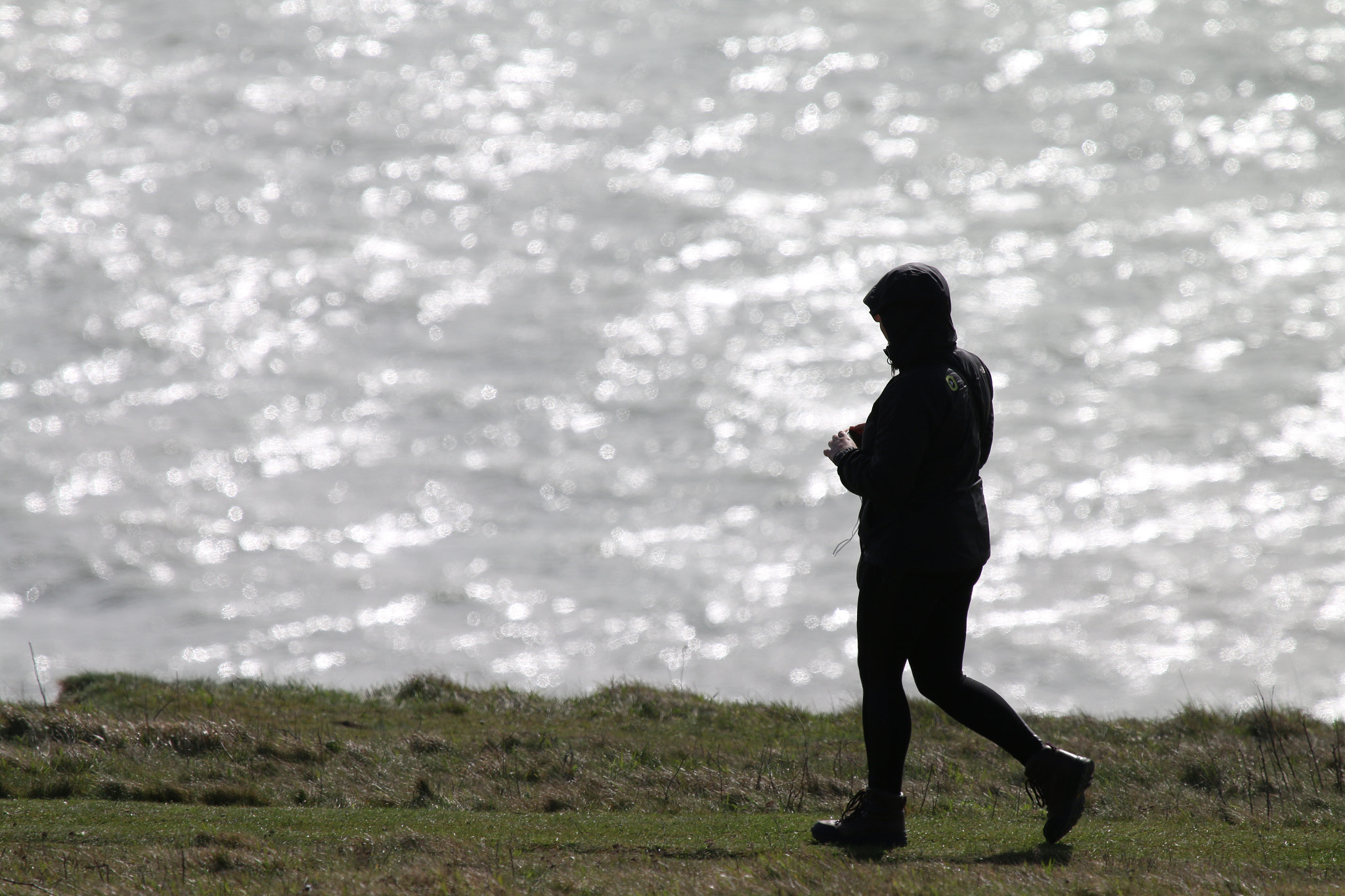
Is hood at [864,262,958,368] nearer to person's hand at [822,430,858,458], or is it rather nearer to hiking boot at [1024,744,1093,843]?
person's hand at [822,430,858,458]

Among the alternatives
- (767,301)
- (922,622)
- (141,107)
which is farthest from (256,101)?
(922,622)

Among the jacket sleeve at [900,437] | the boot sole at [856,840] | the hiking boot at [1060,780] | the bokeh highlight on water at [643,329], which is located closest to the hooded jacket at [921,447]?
the jacket sleeve at [900,437]

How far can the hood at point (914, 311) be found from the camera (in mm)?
5746

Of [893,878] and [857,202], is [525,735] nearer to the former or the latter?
[893,878]

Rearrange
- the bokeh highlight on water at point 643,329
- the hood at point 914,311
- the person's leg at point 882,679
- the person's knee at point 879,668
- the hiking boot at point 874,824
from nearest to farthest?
the hood at point 914,311 → the person's leg at point 882,679 → the person's knee at point 879,668 → the hiking boot at point 874,824 → the bokeh highlight on water at point 643,329

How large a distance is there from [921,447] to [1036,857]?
2.03 metres

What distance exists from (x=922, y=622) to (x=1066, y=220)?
146 feet

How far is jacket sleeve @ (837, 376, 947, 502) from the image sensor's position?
559cm

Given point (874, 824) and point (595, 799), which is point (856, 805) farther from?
point (595, 799)

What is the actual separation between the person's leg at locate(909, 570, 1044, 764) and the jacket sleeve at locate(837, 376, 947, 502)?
2.00 ft

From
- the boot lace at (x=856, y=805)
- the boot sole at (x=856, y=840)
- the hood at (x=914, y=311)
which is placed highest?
the hood at (x=914, y=311)

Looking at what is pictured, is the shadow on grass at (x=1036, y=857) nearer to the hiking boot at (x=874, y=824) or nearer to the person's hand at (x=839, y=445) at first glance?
the hiking boot at (x=874, y=824)

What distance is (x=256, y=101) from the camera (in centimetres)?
4962

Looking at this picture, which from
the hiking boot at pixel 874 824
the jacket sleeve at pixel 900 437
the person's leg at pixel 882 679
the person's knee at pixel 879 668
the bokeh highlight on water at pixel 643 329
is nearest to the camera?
the jacket sleeve at pixel 900 437
